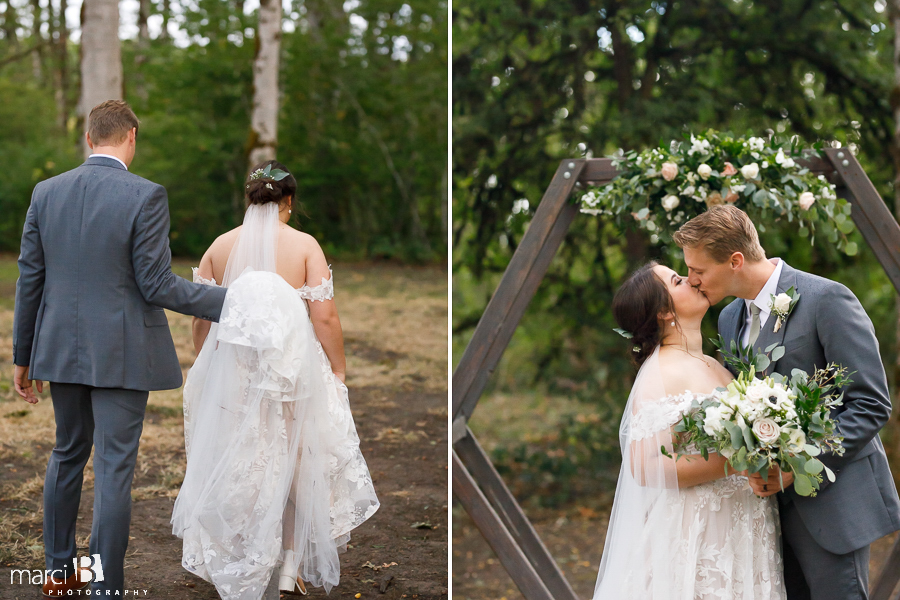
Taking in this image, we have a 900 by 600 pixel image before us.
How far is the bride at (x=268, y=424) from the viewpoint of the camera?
2912mm

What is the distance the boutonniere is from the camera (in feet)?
8.43

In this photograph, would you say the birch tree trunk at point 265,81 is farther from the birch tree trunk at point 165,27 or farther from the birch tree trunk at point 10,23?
the birch tree trunk at point 10,23

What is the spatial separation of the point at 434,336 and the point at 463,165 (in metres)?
2.51

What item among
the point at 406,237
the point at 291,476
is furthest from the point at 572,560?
the point at 406,237

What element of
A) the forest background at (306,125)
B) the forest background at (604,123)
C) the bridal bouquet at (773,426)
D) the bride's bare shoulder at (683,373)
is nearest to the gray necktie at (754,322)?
the bride's bare shoulder at (683,373)

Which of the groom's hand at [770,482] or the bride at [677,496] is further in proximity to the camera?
the bride at [677,496]

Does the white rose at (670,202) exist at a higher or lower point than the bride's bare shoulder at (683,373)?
higher

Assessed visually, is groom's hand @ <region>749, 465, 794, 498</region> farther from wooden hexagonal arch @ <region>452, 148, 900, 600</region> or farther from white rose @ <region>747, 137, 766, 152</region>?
white rose @ <region>747, 137, 766, 152</region>

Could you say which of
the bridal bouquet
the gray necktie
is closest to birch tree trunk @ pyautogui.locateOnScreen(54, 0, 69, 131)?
the gray necktie

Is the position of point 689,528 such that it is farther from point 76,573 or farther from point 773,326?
point 76,573

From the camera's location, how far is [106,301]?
2830 millimetres

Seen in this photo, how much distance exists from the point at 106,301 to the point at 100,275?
0.33 feet

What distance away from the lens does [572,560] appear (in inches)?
259

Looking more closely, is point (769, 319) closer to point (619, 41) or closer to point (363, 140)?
point (619, 41)
